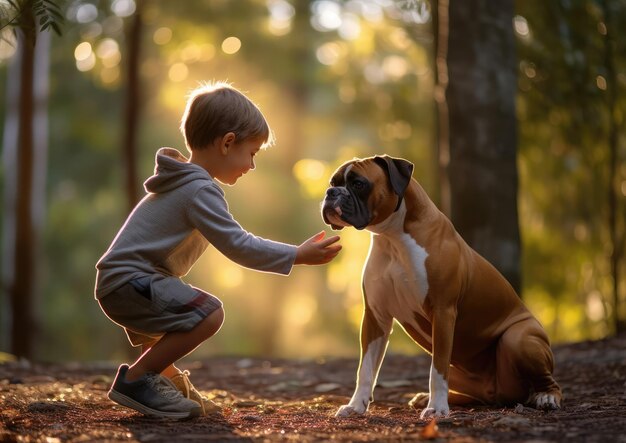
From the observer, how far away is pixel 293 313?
77.6 feet

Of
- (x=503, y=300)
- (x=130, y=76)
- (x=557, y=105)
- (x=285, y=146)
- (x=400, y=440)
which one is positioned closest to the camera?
(x=400, y=440)

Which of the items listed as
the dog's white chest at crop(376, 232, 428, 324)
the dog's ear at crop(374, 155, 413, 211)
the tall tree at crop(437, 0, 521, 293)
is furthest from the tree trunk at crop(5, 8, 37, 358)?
the dog's ear at crop(374, 155, 413, 211)

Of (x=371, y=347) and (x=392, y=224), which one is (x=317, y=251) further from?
(x=371, y=347)

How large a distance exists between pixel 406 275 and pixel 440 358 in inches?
20.2

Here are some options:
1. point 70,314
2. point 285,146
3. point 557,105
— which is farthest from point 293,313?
point 557,105

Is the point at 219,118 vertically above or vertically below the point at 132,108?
below

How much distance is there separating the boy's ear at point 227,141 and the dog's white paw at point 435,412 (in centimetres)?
187

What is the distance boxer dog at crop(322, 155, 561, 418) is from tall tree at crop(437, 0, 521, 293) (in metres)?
1.85

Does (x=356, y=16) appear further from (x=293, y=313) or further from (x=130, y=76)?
(x=293, y=313)

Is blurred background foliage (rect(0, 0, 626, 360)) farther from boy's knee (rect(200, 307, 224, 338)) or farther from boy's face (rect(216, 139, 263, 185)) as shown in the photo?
boy's knee (rect(200, 307, 224, 338))

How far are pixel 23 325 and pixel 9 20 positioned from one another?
915 centimetres

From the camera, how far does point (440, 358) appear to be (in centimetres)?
484

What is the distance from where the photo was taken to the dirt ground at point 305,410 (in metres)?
4.00

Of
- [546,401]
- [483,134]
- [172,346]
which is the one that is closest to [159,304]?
[172,346]
